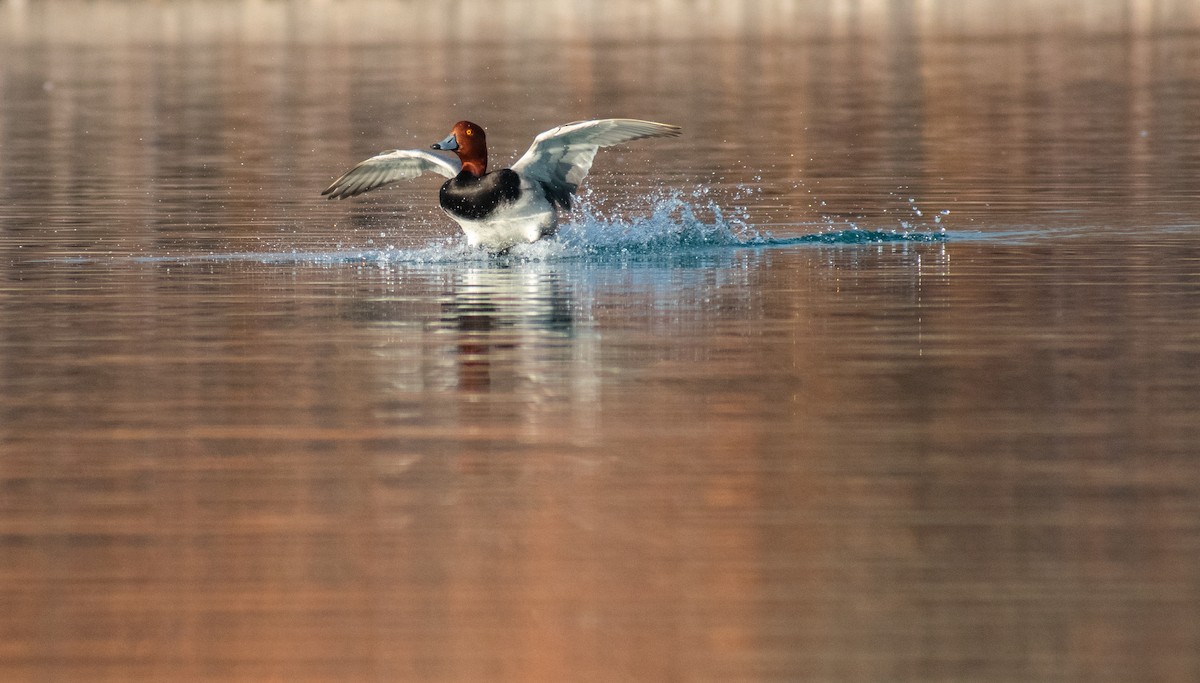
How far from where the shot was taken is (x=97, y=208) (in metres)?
24.7

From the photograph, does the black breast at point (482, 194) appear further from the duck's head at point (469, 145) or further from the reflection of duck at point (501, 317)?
the reflection of duck at point (501, 317)

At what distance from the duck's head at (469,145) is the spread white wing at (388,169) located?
0.46 meters

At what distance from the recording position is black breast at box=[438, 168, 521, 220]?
19.0 m

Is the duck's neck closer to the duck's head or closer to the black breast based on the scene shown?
the duck's head

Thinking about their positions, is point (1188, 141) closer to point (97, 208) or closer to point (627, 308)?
point (97, 208)

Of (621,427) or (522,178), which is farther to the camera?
(522,178)

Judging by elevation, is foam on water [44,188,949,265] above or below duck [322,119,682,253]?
below

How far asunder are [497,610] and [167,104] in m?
39.7

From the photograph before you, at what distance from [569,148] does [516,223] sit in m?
0.86

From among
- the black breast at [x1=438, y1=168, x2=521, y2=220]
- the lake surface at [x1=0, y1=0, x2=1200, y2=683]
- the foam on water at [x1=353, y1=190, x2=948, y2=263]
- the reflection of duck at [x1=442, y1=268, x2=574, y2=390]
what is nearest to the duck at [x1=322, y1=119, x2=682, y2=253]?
the black breast at [x1=438, y1=168, x2=521, y2=220]

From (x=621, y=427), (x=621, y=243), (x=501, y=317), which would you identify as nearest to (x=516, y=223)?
(x=621, y=243)

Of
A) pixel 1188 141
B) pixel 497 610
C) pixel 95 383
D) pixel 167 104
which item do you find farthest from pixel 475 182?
pixel 167 104

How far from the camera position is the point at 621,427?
37.4ft

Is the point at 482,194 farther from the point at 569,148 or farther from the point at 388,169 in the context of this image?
the point at 388,169
